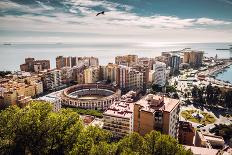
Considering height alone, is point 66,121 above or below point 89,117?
above

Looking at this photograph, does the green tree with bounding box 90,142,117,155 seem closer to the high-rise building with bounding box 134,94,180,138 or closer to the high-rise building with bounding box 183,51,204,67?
the high-rise building with bounding box 134,94,180,138

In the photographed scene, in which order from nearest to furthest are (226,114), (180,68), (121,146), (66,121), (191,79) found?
1. (121,146)
2. (66,121)
3. (226,114)
4. (191,79)
5. (180,68)

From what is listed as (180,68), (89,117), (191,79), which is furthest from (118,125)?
(180,68)

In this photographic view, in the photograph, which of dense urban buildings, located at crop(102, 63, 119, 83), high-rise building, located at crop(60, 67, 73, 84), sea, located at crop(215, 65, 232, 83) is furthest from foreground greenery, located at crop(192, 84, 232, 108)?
sea, located at crop(215, 65, 232, 83)

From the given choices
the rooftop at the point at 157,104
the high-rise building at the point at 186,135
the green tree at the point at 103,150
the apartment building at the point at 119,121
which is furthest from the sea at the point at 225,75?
the green tree at the point at 103,150

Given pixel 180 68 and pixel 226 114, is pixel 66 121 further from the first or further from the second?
pixel 180 68

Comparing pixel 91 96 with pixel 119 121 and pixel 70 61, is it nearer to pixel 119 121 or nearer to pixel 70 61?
pixel 119 121

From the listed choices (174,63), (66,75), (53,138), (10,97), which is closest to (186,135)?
(53,138)
